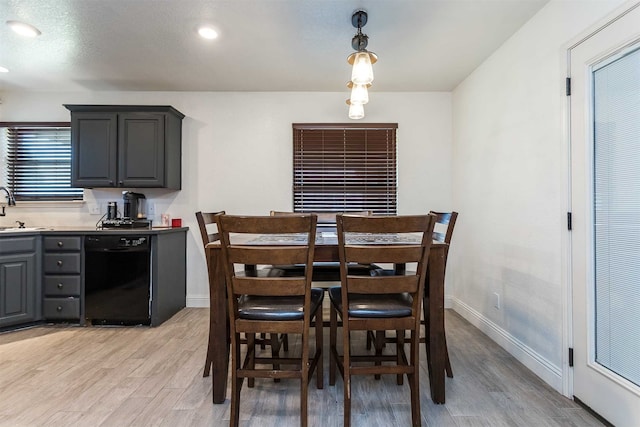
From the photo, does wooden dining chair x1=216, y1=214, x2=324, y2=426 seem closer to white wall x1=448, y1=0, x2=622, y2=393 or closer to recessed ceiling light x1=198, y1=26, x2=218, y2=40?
white wall x1=448, y1=0, x2=622, y2=393

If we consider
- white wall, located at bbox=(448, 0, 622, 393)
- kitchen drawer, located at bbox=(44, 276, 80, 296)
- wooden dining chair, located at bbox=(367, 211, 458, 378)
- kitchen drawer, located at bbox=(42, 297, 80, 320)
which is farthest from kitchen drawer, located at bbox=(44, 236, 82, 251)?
white wall, located at bbox=(448, 0, 622, 393)

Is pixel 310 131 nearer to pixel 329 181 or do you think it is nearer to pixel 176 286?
pixel 329 181

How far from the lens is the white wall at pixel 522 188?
187 centimetres

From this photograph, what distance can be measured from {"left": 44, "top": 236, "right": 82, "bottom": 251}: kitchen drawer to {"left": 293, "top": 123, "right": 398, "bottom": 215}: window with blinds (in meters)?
2.24

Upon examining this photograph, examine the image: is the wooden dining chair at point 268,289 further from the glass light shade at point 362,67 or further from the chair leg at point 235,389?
the glass light shade at point 362,67

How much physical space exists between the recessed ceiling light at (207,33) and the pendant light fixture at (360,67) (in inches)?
42.9

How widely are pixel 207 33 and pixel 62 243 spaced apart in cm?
247

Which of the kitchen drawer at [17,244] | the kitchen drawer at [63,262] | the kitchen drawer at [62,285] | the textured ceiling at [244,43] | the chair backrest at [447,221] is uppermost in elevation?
the textured ceiling at [244,43]

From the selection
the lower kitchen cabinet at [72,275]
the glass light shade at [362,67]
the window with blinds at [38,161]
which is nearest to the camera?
the glass light shade at [362,67]

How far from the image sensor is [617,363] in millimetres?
1523

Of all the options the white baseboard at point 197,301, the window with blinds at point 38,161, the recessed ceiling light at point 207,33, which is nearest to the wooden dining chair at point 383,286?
the recessed ceiling light at point 207,33

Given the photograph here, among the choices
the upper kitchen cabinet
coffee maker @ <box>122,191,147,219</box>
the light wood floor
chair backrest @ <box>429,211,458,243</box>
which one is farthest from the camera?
coffee maker @ <box>122,191,147,219</box>

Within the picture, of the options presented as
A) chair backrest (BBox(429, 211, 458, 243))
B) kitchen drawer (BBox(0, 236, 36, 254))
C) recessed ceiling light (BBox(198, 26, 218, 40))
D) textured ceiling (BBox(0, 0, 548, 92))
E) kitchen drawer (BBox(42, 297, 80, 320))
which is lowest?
kitchen drawer (BBox(42, 297, 80, 320))

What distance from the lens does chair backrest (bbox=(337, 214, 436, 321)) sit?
135 cm
